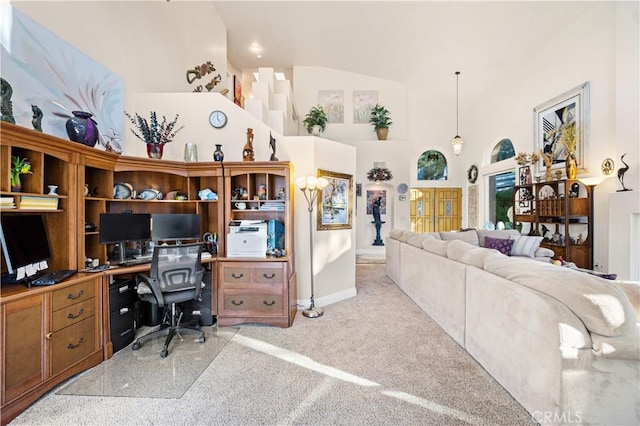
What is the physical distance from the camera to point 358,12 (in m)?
5.52

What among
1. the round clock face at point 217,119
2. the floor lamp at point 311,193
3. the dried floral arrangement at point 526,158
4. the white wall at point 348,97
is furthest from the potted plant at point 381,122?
the round clock face at point 217,119

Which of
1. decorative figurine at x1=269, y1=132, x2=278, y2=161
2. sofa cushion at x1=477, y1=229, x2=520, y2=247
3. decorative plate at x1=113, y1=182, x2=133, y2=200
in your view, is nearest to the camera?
decorative plate at x1=113, y1=182, x2=133, y2=200

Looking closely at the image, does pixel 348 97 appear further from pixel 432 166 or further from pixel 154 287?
pixel 154 287

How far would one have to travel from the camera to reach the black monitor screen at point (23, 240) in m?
1.92

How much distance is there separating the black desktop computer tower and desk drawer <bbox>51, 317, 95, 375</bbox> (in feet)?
3.41

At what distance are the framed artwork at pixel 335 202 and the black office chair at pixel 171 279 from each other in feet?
5.88

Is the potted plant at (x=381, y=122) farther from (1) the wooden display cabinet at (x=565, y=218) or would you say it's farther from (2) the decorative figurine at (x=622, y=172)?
(2) the decorative figurine at (x=622, y=172)

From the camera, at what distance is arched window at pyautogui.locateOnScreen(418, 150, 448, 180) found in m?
8.89

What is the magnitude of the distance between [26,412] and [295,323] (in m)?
2.24

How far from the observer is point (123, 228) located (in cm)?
293

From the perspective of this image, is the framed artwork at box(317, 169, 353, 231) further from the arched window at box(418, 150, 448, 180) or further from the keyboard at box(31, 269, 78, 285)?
the arched window at box(418, 150, 448, 180)

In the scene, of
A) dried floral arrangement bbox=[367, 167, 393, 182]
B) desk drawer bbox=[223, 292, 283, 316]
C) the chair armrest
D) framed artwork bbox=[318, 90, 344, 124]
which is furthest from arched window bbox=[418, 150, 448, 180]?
the chair armrest

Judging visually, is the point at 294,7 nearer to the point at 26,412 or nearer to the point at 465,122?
the point at 465,122

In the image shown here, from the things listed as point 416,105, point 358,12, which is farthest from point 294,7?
point 416,105
